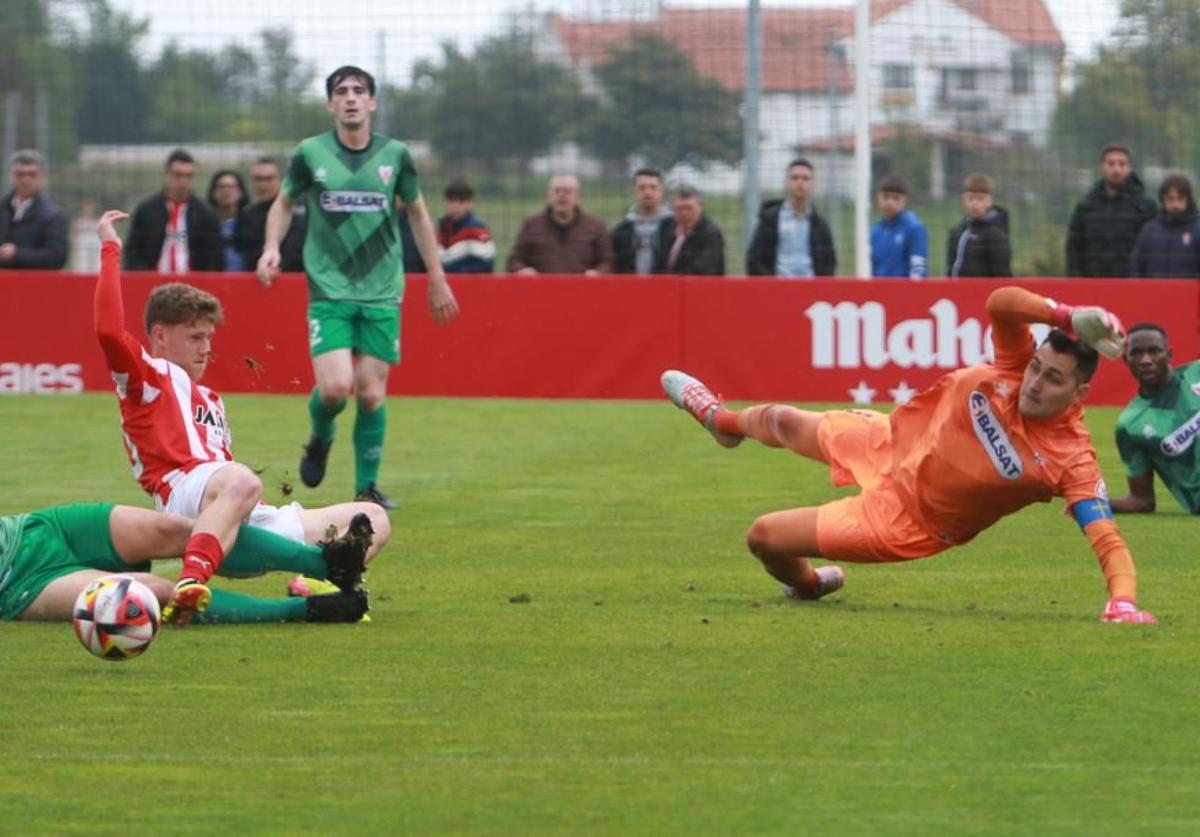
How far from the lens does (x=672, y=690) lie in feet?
23.3

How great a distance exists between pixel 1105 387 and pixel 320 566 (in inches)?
413

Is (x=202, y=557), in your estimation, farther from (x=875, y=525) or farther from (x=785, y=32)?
(x=785, y=32)

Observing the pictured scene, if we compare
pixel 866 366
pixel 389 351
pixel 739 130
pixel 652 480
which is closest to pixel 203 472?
pixel 389 351

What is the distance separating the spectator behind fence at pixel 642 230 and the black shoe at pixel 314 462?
673 cm

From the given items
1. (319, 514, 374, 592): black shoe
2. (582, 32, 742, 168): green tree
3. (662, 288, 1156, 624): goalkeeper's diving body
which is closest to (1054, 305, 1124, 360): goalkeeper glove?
(662, 288, 1156, 624): goalkeeper's diving body

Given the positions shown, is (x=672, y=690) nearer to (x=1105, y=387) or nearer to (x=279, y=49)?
(x=1105, y=387)

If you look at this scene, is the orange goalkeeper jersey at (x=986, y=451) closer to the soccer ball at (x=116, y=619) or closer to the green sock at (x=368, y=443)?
the soccer ball at (x=116, y=619)

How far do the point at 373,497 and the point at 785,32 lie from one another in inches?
381

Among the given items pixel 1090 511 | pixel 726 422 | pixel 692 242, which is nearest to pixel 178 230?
pixel 692 242

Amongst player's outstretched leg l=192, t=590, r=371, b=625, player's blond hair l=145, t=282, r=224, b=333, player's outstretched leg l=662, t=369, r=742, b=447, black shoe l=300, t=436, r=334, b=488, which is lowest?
player's outstretched leg l=192, t=590, r=371, b=625

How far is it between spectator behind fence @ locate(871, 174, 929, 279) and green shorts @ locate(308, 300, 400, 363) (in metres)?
7.05

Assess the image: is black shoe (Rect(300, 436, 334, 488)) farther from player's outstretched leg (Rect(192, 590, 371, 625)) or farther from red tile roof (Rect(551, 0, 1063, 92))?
red tile roof (Rect(551, 0, 1063, 92))

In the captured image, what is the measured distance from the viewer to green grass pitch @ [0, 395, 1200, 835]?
18.7 ft

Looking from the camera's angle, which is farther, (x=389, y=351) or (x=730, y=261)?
(x=730, y=261)
